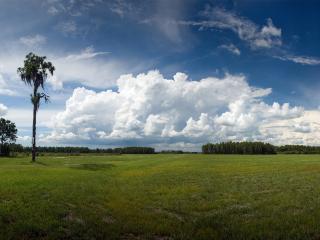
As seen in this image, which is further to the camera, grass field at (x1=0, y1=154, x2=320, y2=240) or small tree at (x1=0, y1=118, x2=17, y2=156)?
small tree at (x1=0, y1=118, x2=17, y2=156)

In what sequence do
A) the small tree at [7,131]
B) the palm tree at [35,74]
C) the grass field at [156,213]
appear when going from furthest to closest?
the small tree at [7,131], the palm tree at [35,74], the grass field at [156,213]

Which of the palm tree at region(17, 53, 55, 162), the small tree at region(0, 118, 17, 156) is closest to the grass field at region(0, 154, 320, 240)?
the palm tree at region(17, 53, 55, 162)

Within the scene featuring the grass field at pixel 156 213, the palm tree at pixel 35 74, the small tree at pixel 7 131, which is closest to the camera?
the grass field at pixel 156 213

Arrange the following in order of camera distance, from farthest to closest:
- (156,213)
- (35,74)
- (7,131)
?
(7,131), (35,74), (156,213)

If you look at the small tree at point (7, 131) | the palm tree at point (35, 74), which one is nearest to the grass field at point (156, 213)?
the palm tree at point (35, 74)

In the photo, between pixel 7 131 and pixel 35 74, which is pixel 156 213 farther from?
pixel 7 131

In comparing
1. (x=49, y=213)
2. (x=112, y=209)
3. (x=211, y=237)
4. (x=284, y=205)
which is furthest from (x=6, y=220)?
(x=284, y=205)

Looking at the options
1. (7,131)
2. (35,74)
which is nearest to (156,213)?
(35,74)

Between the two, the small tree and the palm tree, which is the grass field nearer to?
the palm tree

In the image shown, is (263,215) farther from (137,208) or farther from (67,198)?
(67,198)

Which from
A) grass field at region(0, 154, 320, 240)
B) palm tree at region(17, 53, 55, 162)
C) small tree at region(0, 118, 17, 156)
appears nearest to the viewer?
grass field at region(0, 154, 320, 240)

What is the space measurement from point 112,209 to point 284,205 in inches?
364

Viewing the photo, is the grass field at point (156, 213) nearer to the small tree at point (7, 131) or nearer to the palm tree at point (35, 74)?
the palm tree at point (35, 74)

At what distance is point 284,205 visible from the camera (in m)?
20.5
